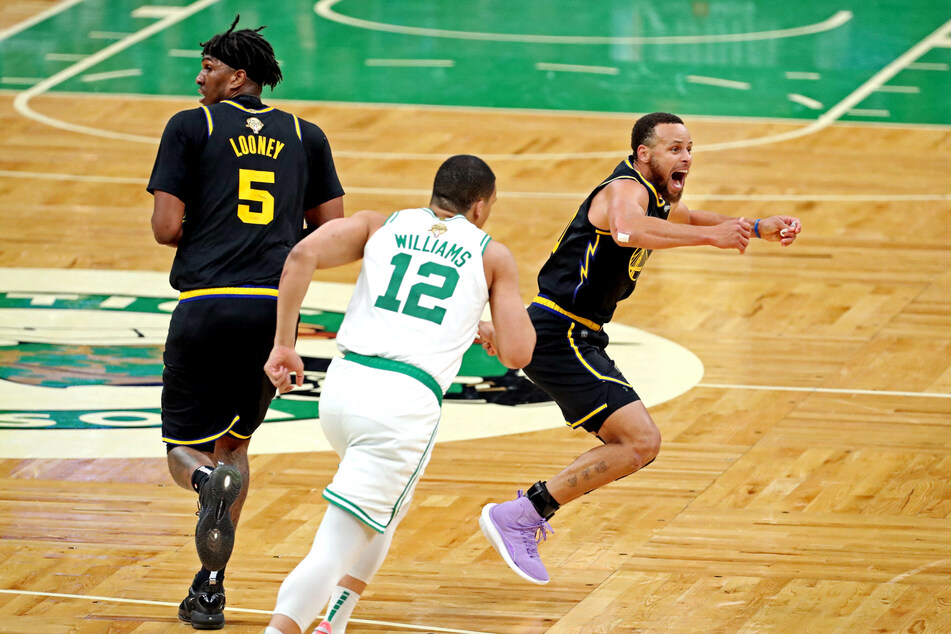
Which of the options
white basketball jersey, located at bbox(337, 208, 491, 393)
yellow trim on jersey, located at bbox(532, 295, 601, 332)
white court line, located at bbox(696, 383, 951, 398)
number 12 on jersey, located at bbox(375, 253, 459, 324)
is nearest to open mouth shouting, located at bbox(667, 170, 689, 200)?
yellow trim on jersey, located at bbox(532, 295, 601, 332)

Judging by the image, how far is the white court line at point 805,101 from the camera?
1636 cm

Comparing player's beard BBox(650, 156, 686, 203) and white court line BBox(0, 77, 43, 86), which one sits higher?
player's beard BBox(650, 156, 686, 203)

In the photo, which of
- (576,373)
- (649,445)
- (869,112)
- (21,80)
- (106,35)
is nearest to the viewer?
(649,445)

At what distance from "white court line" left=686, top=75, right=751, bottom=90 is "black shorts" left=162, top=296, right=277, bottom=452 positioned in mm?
12473

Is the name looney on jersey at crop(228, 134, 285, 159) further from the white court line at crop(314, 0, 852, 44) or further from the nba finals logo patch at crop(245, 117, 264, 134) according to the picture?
the white court line at crop(314, 0, 852, 44)

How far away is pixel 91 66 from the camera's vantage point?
1803cm

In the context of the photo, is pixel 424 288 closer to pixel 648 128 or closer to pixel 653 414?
pixel 648 128

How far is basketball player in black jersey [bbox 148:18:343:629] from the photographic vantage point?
18.2 feet

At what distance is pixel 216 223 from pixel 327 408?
110 cm

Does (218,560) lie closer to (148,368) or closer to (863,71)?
(148,368)

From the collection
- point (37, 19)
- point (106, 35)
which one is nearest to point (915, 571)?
point (106, 35)

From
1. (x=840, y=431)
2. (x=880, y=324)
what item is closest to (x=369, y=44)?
(x=880, y=324)

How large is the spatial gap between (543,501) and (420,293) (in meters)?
1.57

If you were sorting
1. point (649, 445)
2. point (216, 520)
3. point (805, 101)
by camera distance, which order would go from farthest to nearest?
1. point (805, 101)
2. point (649, 445)
3. point (216, 520)
